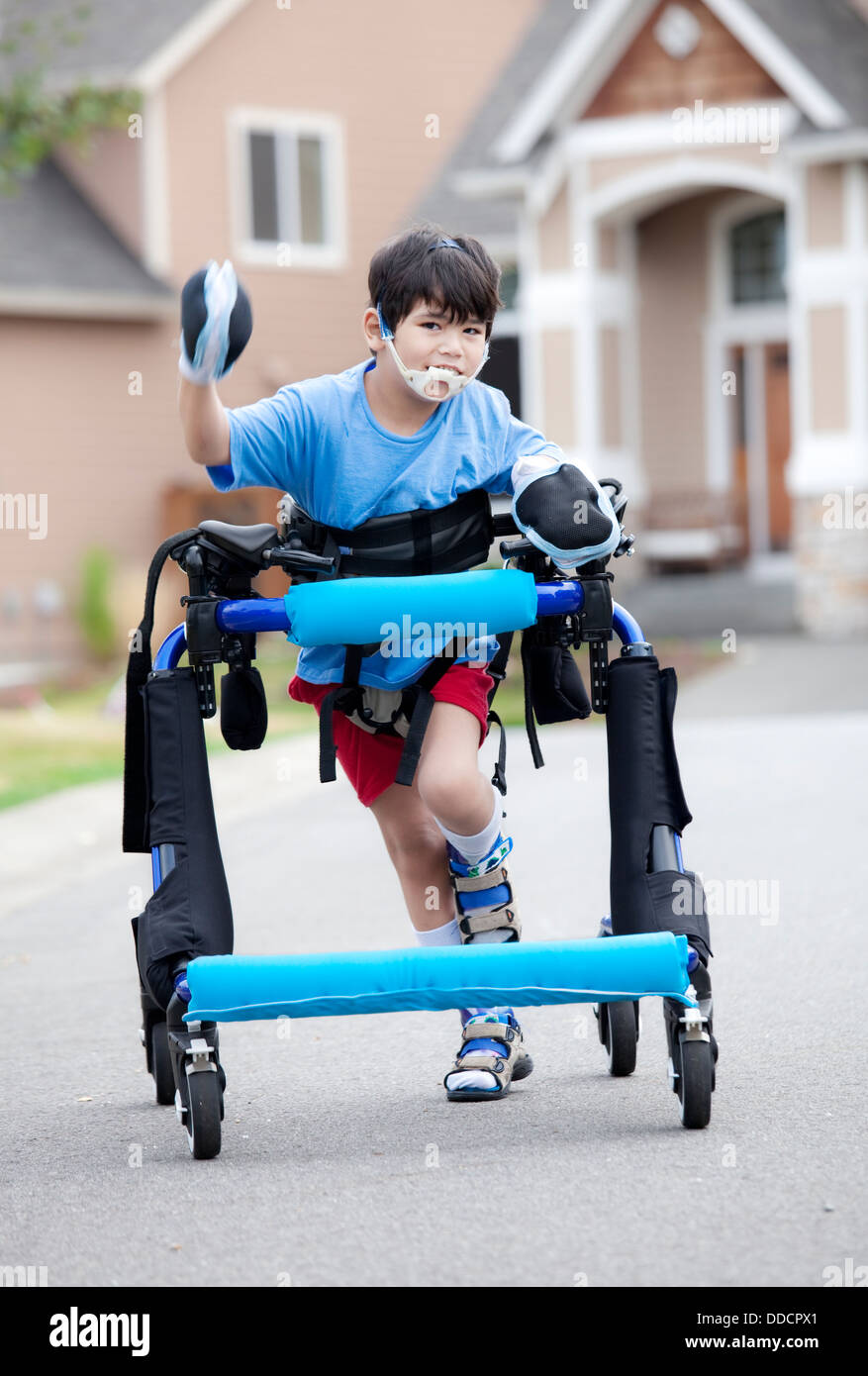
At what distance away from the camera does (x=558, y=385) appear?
66.2 feet

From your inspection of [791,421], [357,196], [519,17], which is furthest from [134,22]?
[791,421]

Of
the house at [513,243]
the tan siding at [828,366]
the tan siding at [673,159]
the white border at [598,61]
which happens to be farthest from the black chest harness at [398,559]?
the tan siding at [673,159]

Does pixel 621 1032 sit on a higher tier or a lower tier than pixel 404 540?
lower

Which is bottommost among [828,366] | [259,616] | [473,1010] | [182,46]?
[473,1010]

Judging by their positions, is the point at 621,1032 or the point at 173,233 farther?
the point at 173,233

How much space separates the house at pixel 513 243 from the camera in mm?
18578

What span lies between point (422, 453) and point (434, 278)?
377 mm

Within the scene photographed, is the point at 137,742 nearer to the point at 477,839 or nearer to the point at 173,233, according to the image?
the point at 477,839

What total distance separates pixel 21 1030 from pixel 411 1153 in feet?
6.66

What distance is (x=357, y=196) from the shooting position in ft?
82.0

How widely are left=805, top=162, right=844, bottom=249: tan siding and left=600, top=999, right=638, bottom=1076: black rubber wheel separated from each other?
14.8 m

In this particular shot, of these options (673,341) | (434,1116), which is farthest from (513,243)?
(434,1116)

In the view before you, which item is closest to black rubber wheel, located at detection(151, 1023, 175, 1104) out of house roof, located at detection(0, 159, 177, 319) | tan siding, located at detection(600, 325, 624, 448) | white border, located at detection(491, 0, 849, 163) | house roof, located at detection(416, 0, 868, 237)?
house roof, located at detection(416, 0, 868, 237)

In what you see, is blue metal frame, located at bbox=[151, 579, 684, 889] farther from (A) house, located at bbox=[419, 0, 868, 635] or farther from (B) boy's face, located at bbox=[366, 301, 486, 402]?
(A) house, located at bbox=[419, 0, 868, 635]
